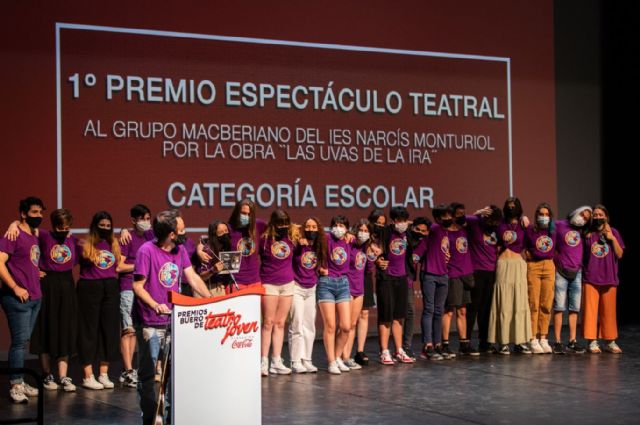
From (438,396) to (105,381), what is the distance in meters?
2.66

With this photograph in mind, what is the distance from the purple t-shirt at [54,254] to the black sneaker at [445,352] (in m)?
3.59

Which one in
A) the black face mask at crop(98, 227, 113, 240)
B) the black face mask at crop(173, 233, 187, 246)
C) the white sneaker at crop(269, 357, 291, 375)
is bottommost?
the white sneaker at crop(269, 357, 291, 375)

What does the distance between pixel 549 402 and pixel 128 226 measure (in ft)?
16.3

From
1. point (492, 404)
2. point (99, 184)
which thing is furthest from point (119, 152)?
point (492, 404)

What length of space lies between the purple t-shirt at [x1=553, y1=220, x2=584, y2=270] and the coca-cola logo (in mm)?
4955

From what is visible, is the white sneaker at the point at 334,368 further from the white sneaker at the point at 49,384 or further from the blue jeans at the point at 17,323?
the blue jeans at the point at 17,323

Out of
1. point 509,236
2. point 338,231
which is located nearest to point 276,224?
point 338,231

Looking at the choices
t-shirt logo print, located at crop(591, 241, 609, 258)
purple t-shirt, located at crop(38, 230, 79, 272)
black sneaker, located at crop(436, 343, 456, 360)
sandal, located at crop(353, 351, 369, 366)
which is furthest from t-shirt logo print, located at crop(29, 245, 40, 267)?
t-shirt logo print, located at crop(591, 241, 609, 258)

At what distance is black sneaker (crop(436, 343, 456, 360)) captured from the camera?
920 centimetres

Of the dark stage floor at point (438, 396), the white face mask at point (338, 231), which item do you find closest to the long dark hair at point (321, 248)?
the white face mask at point (338, 231)

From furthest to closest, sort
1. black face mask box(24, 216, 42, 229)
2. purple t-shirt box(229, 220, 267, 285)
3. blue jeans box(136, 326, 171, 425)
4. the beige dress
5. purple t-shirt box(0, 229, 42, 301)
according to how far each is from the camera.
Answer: the beige dress → purple t-shirt box(229, 220, 267, 285) → black face mask box(24, 216, 42, 229) → purple t-shirt box(0, 229, 42, 301) → blue jeans box(136, 326, 171, 425)

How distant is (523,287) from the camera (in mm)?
9484

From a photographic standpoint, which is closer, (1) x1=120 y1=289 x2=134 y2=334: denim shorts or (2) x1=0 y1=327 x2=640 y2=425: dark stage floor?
(2) x1=0 y1=327 x2=640 y2=425: dark stage floor

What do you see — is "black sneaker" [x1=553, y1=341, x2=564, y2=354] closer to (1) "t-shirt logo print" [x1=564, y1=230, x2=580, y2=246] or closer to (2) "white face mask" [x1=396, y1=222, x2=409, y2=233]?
(1) "t-shirt logo print" [x1=564, y1=230, x2=580, y2=246]
